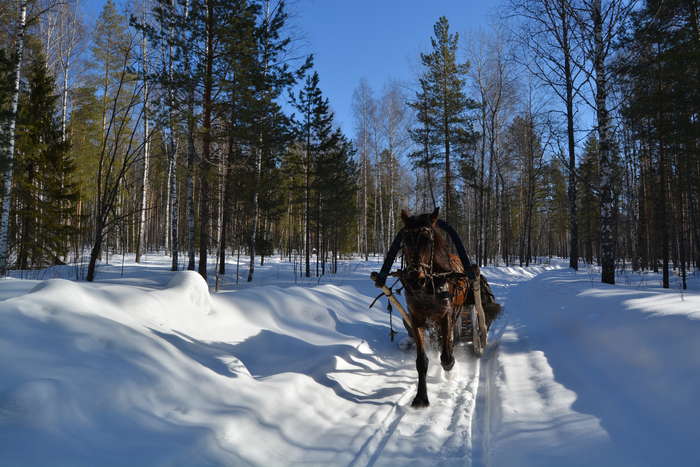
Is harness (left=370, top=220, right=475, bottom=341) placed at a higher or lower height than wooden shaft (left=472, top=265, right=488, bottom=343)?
higher

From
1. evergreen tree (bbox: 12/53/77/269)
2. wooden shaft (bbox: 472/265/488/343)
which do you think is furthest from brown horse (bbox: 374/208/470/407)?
evergreen tree (bbox: 12/53/77/269)

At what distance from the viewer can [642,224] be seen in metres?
22.0

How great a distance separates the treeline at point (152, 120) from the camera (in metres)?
9.63

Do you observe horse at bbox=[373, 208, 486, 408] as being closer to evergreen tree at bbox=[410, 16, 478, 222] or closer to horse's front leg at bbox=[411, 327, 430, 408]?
horse's front leg at bbox=[411, 327, 430, 408]

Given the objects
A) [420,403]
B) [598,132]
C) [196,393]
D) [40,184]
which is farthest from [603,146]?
[40,184]

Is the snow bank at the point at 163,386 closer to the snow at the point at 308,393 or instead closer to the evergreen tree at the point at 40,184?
the snow at the point at 308,393

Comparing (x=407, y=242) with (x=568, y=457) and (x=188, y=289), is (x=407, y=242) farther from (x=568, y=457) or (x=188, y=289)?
(x=188, y=289)

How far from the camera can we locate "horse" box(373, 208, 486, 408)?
11.2 feet

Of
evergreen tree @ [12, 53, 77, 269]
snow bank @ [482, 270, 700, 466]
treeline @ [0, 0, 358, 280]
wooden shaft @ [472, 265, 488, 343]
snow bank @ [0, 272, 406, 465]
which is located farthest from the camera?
evergreen tree @ [12, 53, 77, 269]

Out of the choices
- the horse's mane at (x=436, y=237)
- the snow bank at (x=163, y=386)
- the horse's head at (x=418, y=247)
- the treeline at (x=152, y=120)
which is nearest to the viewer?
the snow bank at (x=163, y=386)

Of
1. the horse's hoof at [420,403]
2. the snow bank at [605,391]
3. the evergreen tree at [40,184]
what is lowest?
the horse's hoof at [420,403]

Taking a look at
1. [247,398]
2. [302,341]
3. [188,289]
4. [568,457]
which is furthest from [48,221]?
Answer: [568,457]

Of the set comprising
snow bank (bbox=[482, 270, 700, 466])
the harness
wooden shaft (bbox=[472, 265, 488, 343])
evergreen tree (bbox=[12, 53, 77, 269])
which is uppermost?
evergreen tree (bbox=[12, 53, 77, 269])

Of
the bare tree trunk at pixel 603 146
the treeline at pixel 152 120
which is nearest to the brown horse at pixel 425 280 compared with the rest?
the treeline at pixel 152 120
